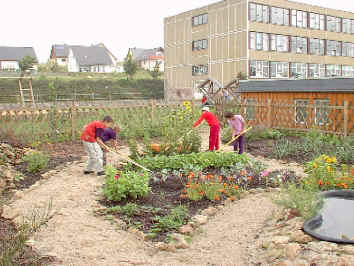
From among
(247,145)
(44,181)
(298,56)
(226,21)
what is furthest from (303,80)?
(298,56)

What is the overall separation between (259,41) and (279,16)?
4277 mm

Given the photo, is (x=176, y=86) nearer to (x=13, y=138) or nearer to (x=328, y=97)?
(x=328, y=97)

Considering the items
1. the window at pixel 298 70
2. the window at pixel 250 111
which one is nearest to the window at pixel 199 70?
the window at pixel 298 70

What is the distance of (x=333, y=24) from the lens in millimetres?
49594

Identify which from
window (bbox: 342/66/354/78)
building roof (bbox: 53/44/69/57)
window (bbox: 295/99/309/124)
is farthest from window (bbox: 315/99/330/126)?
building roof (bbox: 53/44/69/57)

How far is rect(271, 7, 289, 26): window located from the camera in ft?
143

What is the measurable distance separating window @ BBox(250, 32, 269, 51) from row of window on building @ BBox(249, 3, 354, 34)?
1425mm

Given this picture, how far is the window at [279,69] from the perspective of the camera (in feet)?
143

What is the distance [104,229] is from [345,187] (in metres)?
3.73

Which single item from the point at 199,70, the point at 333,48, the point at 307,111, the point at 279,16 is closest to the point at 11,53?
the point at 199,70

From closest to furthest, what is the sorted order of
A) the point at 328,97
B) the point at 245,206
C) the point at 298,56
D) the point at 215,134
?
1. the point at 245,206
2. the point at 215,134
3. the point at 328,97
4. the point at 298,56

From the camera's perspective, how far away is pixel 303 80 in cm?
1503

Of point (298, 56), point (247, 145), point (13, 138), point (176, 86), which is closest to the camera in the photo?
point (13, 138)

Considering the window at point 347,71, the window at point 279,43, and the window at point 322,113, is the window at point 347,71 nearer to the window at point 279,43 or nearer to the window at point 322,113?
the window at point 279,43
